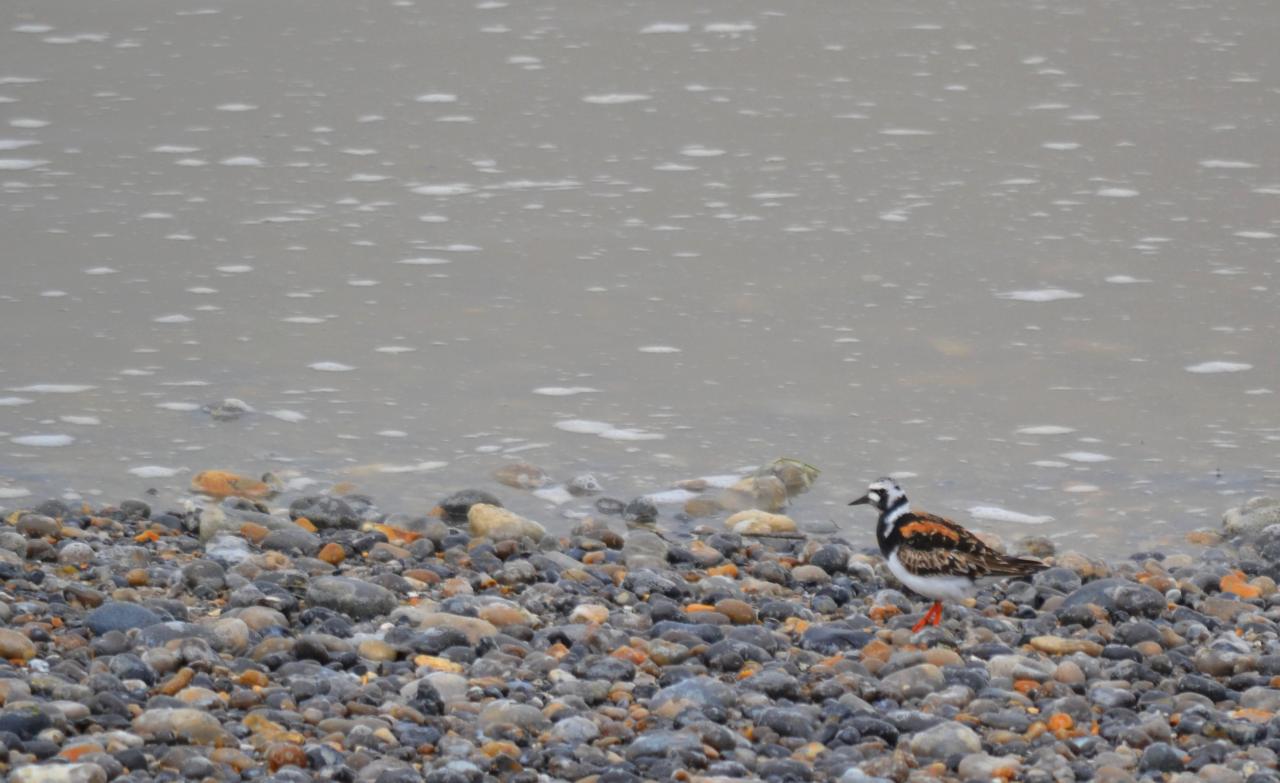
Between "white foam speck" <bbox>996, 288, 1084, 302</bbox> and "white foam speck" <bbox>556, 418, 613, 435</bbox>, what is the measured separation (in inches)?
141

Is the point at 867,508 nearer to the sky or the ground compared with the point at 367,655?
nearer to the ground

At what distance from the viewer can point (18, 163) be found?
15219 millimetres

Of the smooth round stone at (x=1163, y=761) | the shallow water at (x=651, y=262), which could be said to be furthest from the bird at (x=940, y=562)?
the shallow water at (x=651, y=262)

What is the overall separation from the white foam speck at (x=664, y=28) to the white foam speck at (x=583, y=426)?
1172 centimetres

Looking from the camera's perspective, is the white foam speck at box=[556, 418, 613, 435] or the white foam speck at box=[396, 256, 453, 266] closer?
the white foam speck at box=[556, 418, 613, 435]

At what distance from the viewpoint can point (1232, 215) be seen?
1412 centimetres

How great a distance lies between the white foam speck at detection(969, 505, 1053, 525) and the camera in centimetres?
900

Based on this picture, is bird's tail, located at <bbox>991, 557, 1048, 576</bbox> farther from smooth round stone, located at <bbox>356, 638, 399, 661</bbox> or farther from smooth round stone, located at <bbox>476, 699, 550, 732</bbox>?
smooth round stone, located at <bbox>356, 638, 399, 661</bbox>

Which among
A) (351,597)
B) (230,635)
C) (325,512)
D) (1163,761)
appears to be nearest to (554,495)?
(325,512)

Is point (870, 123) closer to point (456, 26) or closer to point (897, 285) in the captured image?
point (897, 285)

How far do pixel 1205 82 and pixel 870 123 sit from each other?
420cm

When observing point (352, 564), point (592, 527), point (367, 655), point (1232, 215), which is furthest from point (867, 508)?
point (1232, 215)

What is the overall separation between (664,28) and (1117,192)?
8.11 metres

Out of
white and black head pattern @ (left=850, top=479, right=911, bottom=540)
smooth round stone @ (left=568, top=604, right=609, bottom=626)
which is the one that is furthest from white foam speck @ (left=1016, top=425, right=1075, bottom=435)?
smooth round stone @ (left=568, top=604, right=609, bottom=626)
